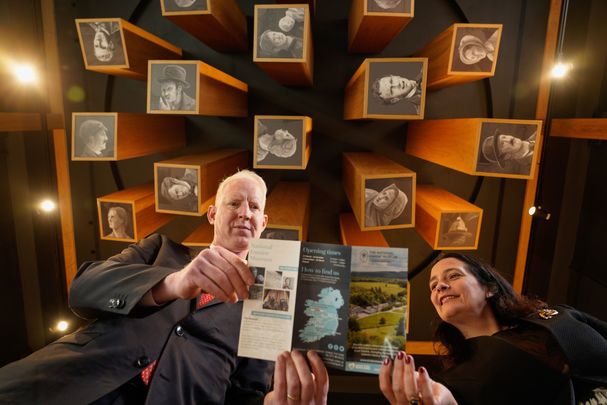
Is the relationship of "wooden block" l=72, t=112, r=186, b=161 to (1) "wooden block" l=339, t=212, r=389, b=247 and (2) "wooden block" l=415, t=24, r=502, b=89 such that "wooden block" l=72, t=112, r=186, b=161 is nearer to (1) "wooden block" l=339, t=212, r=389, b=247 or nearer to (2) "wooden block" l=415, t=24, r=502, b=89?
(1) "wooden block" l=339, t=212, r=389, b=247

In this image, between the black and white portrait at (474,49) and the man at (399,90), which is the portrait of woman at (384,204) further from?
the black and white portrait at (474,49)

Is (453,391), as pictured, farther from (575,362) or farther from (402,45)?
(402,45)

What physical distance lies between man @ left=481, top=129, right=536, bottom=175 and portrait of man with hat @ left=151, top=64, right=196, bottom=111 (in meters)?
1.08

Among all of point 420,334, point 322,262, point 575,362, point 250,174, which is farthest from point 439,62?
point 420,334

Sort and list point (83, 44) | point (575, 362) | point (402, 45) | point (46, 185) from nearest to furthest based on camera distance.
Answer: point (575, 362), point (83, 44), point (402, 45), point (46, 185)

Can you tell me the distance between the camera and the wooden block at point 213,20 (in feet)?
4.88

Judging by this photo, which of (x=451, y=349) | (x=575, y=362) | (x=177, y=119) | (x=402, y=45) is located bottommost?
(x=451, y=349)

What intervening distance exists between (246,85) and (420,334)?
1.75m

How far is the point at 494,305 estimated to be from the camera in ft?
5.39

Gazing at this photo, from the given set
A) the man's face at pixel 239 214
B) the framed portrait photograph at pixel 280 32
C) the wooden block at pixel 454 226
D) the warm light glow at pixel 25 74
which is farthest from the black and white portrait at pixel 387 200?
the warm light glow at pixel 25 74

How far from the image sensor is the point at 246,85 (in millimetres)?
2096

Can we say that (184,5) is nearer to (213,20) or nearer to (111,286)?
(213,20)

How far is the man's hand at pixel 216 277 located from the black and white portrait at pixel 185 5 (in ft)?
3.12

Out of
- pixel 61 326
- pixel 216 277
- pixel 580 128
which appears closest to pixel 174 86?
pixel 216 277
